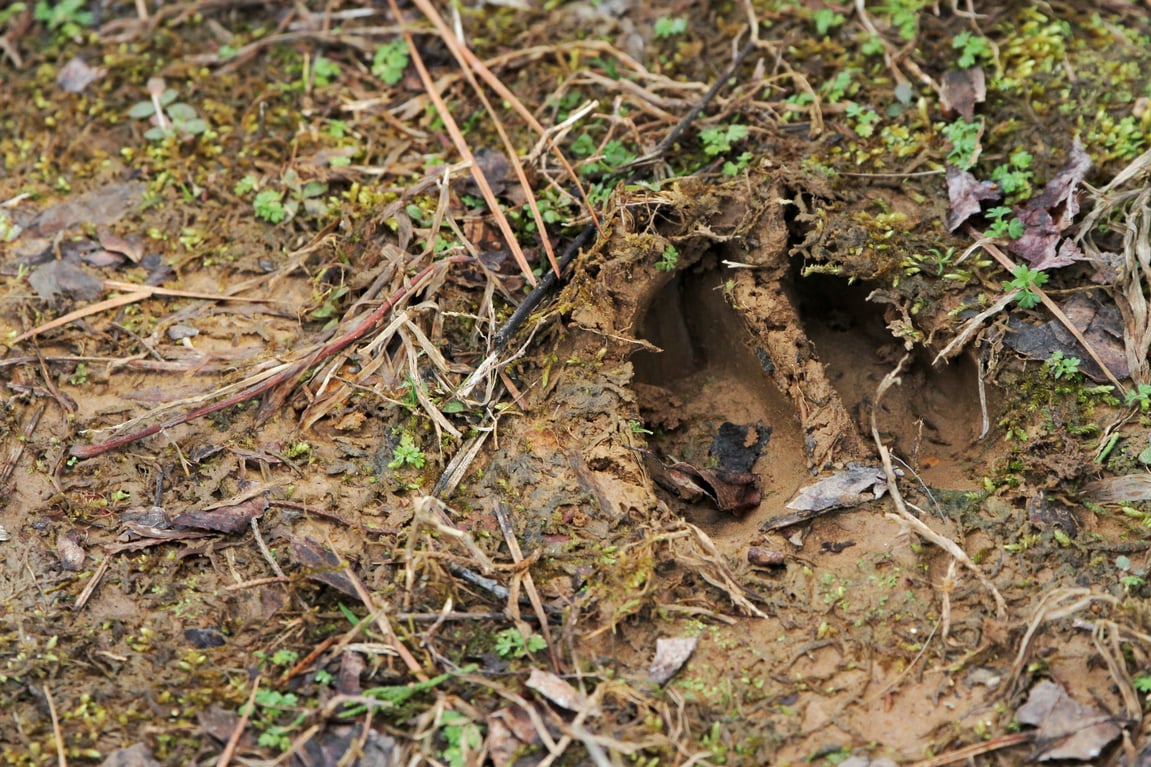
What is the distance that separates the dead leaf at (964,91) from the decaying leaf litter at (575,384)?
0.01 metres

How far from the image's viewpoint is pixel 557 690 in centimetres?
266

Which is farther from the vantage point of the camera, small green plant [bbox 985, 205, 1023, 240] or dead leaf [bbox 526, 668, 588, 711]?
small green plant [bbox 985, 205, 1023, 240]

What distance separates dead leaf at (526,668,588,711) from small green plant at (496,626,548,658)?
0.06m

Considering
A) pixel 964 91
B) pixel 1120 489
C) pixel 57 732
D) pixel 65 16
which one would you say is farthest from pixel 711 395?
pixel 65 16

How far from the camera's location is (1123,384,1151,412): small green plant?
121 inches

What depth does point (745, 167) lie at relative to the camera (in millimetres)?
3545

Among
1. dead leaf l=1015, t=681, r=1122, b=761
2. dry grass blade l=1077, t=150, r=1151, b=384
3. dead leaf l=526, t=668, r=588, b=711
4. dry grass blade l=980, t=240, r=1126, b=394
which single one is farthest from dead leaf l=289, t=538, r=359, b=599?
dry grass blade l=1077, t=150, r=1151, b=384

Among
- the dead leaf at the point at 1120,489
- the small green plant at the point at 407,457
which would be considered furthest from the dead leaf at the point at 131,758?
the dead leaf at the point at 1120,489

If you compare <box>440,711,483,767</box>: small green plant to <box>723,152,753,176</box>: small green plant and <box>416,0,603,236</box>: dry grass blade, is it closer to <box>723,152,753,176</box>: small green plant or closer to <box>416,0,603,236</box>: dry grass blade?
<box>416,0,603,236</box>: dry grass blade

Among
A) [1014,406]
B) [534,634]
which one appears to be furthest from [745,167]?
[534,634]

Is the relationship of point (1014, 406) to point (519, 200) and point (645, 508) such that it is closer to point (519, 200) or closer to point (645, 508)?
point (645, 508)

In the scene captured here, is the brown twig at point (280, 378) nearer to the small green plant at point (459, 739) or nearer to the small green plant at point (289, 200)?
the small green plant at point (289, 200)

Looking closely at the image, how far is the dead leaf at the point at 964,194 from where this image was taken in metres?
3.43

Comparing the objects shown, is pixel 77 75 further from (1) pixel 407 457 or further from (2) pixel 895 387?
(2) pixel 895 387
